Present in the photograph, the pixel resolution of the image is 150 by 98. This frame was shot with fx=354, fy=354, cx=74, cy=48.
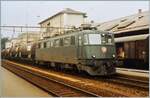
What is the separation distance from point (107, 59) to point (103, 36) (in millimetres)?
1382

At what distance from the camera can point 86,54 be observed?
741 inches

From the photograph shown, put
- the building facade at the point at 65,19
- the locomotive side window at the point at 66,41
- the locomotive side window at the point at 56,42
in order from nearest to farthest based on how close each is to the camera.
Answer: the locomotive side window at the point at 66,41, the locomotive side window at the point at 56,42, the building facade at the point at 65,19

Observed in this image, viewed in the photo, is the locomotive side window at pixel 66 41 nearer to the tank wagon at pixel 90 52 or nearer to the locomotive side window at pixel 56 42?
the tank wagon at pixel 90 52

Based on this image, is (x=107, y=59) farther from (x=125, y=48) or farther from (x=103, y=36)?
(x=125, y=48)

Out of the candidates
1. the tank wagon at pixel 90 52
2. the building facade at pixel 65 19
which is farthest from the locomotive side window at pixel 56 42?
the building facade at pixel 65 19

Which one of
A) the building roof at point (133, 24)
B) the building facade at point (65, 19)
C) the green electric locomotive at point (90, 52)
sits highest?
the building facade at point (65, 19)

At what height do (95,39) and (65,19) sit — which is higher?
(65,19)

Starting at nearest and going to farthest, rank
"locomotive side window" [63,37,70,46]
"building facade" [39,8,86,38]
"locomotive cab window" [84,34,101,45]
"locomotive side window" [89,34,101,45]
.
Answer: "locomotive cab window" [84,34,101,45]
"locomotive side window" [89,34,101,45]
"locomotive side window" [63,37,70,46]
"building facade" [39,8,86,38]

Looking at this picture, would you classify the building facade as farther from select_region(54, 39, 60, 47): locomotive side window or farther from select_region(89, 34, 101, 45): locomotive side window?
select_region(89, 34, 101, 45): locomotive side window

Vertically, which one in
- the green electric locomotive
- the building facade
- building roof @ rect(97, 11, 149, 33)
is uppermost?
the building facade

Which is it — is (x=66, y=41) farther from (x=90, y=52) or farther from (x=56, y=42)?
(x=90, y=52)

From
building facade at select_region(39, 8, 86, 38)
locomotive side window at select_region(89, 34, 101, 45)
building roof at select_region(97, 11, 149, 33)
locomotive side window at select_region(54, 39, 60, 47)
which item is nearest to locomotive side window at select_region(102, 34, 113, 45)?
locomotive side window at select_region(89, 34, 101, 45)

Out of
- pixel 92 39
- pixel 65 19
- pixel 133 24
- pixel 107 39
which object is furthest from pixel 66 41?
pixel 65 19

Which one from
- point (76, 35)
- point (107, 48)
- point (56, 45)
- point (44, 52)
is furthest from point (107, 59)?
point (44, 52)
